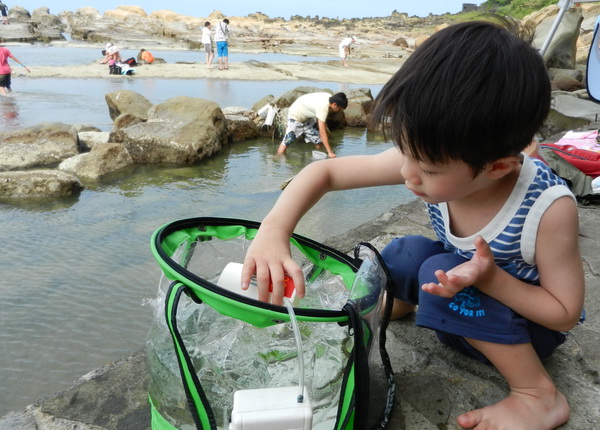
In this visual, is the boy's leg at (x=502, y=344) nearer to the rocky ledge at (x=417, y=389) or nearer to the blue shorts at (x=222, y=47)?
the rocky ledge at (x=417, y=389)

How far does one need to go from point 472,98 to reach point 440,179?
20cm

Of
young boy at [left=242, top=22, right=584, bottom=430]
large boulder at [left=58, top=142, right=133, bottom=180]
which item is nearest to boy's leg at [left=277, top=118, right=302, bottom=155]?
large boulder at [left=58, top=142, right=133, bottom=180]

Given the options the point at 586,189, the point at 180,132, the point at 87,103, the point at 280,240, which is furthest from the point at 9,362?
the point at 87,103

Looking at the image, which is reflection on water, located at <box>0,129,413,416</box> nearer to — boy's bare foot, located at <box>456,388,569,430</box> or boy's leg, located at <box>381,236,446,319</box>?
boy's leg, located at <box>381,236,446,319</box>

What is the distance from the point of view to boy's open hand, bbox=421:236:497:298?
107 cm

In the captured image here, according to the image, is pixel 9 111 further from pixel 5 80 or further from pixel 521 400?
pixel 521 400

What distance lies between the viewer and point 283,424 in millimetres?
883

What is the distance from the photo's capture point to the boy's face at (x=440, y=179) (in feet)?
3.66

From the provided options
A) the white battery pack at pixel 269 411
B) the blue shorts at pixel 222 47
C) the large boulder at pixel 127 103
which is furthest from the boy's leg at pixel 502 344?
the blue shorts at pixel 222 47

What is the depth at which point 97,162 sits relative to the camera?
4.94m

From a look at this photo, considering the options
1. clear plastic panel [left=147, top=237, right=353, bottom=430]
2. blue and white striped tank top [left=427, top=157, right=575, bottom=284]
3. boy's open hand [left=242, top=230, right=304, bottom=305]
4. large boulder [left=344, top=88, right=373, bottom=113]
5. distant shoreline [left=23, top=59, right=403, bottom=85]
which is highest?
blue and white striped tank top [left=427, top=157, right=575, bottom=284]

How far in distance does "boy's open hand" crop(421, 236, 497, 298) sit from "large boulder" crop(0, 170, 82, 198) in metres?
3.93

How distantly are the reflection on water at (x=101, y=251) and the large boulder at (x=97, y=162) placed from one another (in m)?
0.14

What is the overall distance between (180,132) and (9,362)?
3900mm
